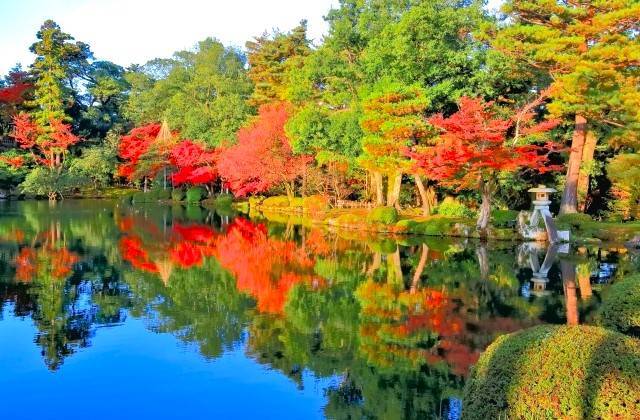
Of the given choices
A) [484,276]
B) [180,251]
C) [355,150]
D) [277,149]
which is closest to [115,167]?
[277,149]

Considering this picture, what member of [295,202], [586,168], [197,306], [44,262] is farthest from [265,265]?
[295,202]

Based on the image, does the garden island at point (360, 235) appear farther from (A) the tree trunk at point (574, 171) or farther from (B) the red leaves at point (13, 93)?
(B) the red leaves at point (13, 93)

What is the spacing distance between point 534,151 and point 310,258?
9864 mm

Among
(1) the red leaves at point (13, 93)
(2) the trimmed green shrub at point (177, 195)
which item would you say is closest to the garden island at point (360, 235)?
(2) the trimmed green shrub at point (177, 195)

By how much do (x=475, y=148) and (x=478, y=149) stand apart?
0.11 metres

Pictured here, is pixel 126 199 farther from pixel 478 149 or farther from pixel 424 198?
pixel 478 149

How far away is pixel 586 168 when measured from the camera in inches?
971

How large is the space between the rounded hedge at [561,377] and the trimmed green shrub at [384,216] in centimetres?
2094

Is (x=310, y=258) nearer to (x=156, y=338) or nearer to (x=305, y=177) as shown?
(x=156, y=338)

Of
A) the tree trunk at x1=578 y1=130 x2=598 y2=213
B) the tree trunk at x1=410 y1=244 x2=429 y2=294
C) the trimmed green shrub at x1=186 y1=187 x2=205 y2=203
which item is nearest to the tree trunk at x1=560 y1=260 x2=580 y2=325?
the tree trunk at x1=410 y1=244 x2=429 y2=294

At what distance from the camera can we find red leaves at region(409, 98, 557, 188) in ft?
68.4

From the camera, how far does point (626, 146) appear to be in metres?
25.6

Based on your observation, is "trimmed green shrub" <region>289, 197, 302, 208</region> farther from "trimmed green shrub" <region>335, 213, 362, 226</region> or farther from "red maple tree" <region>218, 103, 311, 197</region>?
"trimmed green shrub" <region>335, 213, 362, 226</region>

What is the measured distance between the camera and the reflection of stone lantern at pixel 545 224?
21.1m
